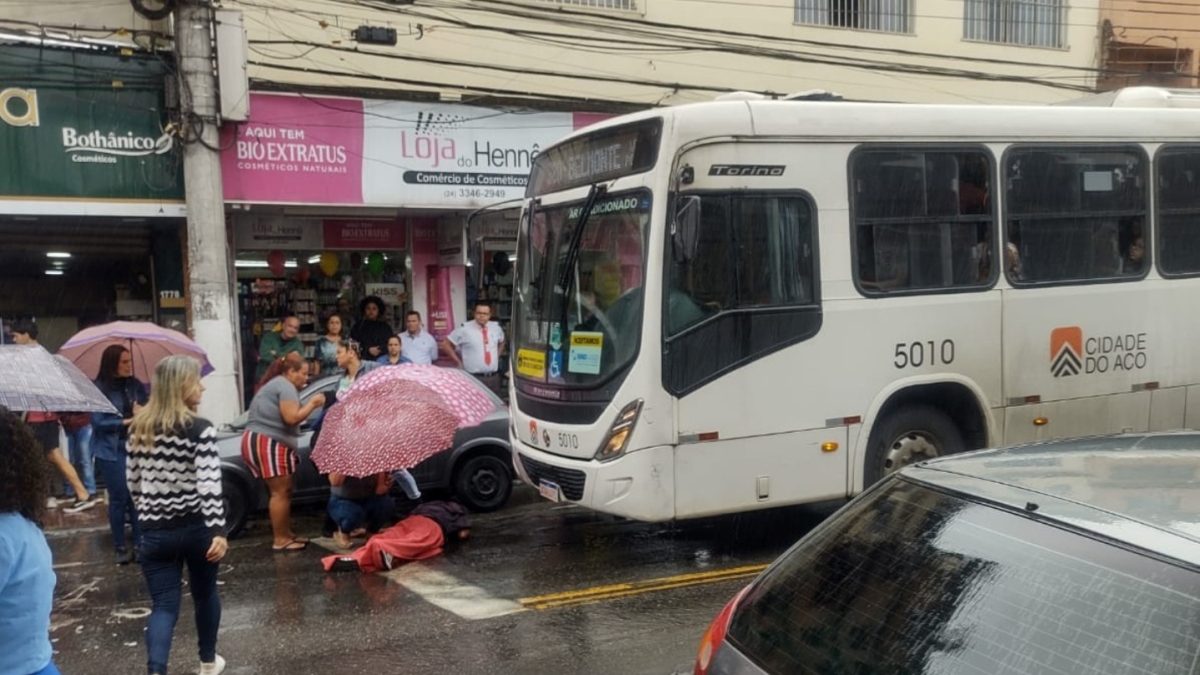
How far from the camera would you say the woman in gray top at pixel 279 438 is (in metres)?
8.17

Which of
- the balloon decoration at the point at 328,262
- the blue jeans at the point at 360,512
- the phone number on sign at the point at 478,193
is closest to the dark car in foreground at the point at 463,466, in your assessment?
the blue jeans at the point at 360,512

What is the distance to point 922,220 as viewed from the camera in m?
7.50

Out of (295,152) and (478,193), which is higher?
(295,152)

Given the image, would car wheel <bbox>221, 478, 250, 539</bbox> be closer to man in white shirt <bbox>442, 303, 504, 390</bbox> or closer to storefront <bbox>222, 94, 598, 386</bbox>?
man in white shirt <bbox>442, 303, 504, 390</bbox>

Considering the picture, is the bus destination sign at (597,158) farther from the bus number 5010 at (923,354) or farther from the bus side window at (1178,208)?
the bus side window at (1178,208)

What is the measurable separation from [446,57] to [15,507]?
12.5 meters

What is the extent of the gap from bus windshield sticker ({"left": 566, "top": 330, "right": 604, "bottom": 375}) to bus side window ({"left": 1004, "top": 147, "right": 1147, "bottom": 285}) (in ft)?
11.1

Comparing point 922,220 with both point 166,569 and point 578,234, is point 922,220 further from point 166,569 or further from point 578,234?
point 166,569

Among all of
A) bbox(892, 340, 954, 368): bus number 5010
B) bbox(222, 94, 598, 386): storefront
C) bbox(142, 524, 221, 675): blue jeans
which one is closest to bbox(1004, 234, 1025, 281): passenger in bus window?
bbox(892, 340, 954, 368): bus number 5010

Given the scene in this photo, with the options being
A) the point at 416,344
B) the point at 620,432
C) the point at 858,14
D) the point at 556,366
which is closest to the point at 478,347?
the point at 416,344

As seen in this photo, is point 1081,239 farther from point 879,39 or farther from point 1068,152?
point 879,39

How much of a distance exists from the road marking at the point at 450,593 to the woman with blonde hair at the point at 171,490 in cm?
183

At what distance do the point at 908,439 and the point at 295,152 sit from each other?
9.20 m

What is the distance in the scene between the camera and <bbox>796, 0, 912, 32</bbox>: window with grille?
17297 millimetres
